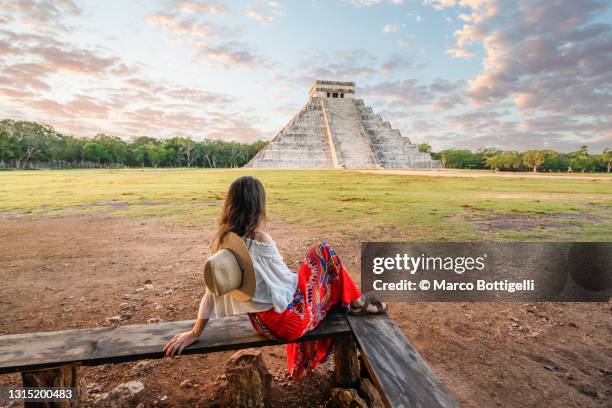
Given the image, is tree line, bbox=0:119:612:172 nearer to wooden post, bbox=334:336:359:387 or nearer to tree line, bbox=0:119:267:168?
tree line, bbox=0:119:267:168

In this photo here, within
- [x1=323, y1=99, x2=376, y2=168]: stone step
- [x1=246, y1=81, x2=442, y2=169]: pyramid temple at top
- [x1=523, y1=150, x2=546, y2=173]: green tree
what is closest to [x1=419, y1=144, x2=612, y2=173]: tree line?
[x1=523, y1=150, x2=546, y2=173]: green tree

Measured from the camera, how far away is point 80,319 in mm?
3229

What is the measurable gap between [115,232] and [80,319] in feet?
12.9

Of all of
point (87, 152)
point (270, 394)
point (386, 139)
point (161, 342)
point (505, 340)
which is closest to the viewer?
point (161, 342)

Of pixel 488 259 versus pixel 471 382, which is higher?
pixel 488 259

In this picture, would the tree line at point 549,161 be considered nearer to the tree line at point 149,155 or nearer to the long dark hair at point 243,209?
the tree line at point 149,155

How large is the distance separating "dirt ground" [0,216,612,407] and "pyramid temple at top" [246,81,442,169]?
35.2m

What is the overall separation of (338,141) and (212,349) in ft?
147

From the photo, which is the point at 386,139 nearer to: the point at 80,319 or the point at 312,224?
the point at 312,224

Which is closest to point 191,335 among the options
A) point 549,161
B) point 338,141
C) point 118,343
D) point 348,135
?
point 118,343

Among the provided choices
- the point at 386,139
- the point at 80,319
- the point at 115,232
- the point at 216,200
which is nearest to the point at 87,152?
the point at 386,139

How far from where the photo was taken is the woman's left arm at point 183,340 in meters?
1.83

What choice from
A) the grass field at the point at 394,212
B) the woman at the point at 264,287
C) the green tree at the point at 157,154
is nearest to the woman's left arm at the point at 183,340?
the woman at the point at 264,287

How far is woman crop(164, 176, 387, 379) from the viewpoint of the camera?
192cm
